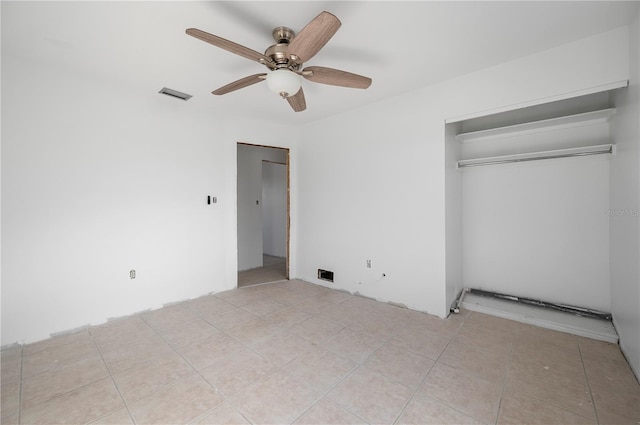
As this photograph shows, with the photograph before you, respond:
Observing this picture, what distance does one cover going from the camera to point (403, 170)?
3.23 metres

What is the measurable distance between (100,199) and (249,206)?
2.59 m

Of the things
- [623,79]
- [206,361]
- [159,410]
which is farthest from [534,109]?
[159,410]

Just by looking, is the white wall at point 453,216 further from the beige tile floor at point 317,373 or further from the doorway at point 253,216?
the doorway at point 253,216

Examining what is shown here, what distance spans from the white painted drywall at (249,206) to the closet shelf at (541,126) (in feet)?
10.6

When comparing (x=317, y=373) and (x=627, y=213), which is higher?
(x=627, y=213)

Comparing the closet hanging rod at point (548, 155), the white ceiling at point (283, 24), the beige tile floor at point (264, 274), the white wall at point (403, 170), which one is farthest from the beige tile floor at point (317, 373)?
the white ceiling at point (283, 24)

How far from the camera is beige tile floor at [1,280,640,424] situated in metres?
1.65

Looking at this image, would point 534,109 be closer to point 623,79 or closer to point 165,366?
point 623,79

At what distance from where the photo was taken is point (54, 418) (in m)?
1.63

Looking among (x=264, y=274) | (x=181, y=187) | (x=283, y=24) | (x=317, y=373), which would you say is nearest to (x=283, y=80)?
(x=283, y=24)

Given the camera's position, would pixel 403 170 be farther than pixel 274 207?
No

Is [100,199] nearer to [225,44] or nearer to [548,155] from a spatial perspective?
[225,44]

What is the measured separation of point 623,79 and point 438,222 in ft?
5.75

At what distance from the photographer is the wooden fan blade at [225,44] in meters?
1.50
